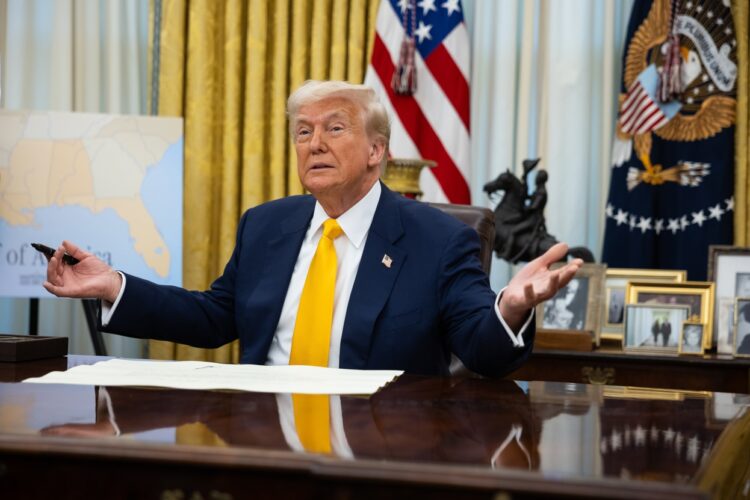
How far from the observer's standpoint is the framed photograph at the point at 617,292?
366 cm

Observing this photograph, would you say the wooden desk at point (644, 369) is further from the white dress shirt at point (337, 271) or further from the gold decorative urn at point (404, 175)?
the white dress shirt at point (337, 271)

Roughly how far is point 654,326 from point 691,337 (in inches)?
5.6

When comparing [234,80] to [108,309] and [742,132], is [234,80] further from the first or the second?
[108,309]

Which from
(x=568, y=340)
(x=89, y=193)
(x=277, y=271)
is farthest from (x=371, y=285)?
(x=89, y=193)

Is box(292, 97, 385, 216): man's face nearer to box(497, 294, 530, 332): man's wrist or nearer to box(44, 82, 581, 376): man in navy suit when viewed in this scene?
box(44, 82, 581, 376): man in navy suit

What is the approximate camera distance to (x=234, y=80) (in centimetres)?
454

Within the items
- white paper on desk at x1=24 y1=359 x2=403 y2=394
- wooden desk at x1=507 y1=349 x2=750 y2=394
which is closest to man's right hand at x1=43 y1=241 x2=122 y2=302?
white paper on desk at x1=24 y1=359 x2=403 y2=394

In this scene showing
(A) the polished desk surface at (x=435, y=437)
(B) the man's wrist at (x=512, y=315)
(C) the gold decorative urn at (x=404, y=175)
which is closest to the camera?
(A) the polished desk surface at (x=435, y=437)

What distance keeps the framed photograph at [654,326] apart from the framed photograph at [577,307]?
0.42ft

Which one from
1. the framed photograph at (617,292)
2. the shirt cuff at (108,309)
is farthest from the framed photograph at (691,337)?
the shirt cuff at (108,309)

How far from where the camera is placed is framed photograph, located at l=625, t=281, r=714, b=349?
348cm

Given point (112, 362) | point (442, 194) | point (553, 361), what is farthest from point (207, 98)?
point (112, 362)

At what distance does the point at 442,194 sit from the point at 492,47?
84cm

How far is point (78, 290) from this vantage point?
204 centimetres
